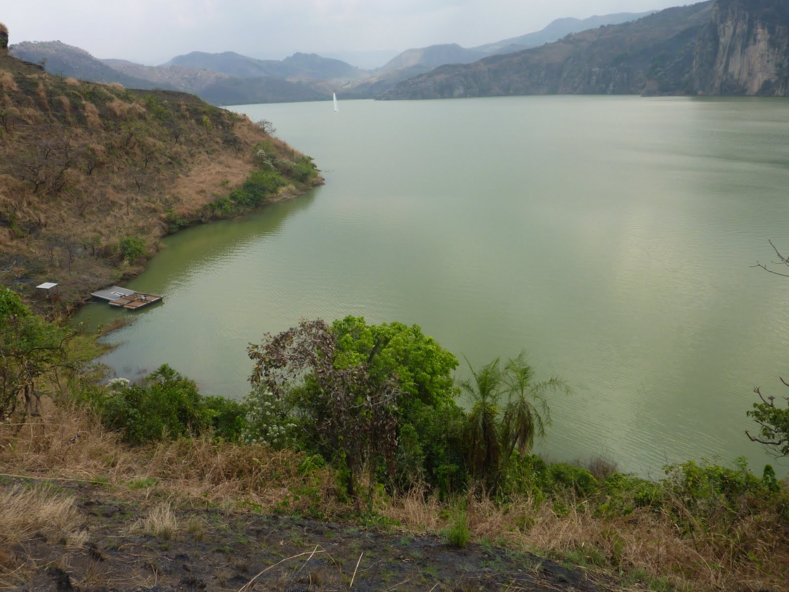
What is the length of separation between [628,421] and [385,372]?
16.6ft

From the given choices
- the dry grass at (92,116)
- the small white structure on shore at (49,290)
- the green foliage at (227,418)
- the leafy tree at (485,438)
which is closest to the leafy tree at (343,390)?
the leafy tree at (485,438)

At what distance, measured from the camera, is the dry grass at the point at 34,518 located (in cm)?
326

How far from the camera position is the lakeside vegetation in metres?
4.39

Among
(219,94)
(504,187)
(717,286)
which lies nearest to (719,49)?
(504,187)

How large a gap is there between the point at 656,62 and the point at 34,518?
447 feet

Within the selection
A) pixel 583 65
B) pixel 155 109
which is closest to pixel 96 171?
pixel 155 109

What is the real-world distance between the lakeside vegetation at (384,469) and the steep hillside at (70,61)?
408 feet

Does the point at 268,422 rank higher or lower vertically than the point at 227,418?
higher

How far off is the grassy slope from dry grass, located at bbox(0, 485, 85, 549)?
1296cm

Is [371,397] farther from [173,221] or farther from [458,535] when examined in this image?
[173,221]

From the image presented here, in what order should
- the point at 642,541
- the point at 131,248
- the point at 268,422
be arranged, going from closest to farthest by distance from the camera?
the point at 642,541
the point at 268,422
the point at 131,248

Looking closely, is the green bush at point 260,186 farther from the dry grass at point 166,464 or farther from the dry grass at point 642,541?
the dry grass at point 642,541

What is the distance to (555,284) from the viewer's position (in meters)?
15.4

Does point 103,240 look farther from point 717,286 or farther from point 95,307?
point 717,286
